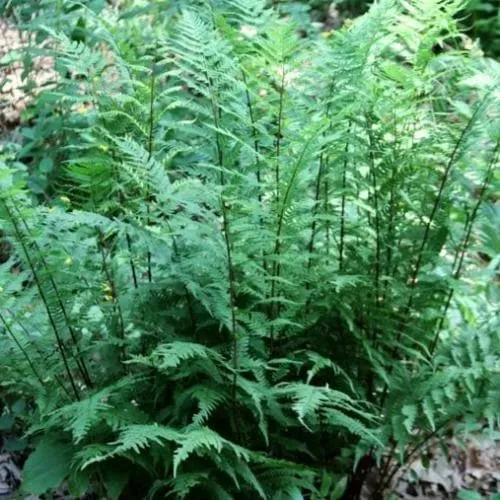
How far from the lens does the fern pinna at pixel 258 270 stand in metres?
2.08

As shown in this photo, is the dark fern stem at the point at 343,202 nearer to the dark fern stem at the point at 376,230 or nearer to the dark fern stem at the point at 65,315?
the dark fern stem at the point at 376,230

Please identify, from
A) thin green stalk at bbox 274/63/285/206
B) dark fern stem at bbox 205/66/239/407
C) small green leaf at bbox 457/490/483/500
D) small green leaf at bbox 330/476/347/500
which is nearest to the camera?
dark fern stem at bbox 205/66/239/407

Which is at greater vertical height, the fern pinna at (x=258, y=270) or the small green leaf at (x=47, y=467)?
the fern pinna at (x=258, y=270)

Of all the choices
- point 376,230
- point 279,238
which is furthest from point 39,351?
point 376,230

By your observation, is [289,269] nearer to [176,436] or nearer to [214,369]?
[214,369]

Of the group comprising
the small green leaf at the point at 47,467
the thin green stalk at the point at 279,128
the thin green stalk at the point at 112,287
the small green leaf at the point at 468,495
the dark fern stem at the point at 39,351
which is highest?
the thin green stalk at the point at 279,128

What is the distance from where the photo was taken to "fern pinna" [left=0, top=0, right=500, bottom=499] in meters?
2.08

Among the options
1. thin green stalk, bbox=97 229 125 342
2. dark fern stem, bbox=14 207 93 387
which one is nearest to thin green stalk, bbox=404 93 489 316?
thin green stalk, bbox=97 229 125 342

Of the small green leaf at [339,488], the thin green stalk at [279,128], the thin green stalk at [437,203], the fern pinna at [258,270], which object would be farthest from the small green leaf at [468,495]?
the thin green stalk at [279,128]

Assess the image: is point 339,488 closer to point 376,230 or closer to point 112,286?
point 376,230

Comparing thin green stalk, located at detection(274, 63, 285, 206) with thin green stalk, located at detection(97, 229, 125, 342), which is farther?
thin green stalk, located at detection(97, 229, 125, 342)

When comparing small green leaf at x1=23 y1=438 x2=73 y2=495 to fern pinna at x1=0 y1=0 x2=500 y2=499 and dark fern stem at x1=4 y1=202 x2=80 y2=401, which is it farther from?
dark fern stem at x1=4 y1=202 x2=80 y2=401

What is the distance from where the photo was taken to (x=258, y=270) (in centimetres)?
225

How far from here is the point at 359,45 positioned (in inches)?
90.0
